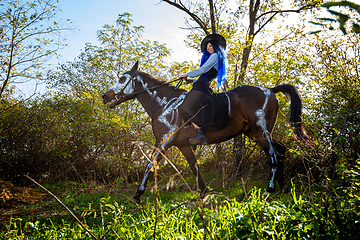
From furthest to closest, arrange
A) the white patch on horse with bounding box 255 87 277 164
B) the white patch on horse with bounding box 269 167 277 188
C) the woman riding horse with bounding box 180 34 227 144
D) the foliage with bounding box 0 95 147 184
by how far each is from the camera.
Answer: the foliage with bounding box 0 95 147 184 < the woman riding horse with bounding box 180 34 227 144 < the white patch on horse with bounding box 255 87 277 164 < the white patch on horse with bounding box 269 167 277 188

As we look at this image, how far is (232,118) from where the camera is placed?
4.37 metres

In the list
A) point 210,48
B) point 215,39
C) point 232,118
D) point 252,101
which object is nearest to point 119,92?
point 210,48

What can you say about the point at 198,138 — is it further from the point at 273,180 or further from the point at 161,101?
the point at 273,180

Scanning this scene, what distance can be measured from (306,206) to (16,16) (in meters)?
7.47

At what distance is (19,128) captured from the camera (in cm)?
702

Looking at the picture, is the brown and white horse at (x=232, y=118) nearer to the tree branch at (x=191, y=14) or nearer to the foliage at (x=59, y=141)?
the foliage at (x=59, y=141)

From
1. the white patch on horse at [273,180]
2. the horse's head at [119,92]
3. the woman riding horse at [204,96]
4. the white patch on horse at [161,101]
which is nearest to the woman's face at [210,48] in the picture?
the woman riding horse at [204,96]

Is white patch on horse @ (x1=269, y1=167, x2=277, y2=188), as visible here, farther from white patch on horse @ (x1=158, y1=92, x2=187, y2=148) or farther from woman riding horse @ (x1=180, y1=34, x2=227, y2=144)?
white patch on horse @ (x1=158, y1=92, x2=187, y2=148)

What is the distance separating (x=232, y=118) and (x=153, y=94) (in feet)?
5.34

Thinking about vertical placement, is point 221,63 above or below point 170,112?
above

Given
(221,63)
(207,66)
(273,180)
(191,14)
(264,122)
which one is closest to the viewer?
(273,180)

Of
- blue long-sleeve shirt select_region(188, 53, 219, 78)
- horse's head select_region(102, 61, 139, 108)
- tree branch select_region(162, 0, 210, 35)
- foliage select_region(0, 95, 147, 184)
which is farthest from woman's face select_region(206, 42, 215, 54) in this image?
tree branch select_region(162, 0, 210, 35)

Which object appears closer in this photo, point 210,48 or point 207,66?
point 207,66

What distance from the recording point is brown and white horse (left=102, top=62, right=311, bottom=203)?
4.12m
